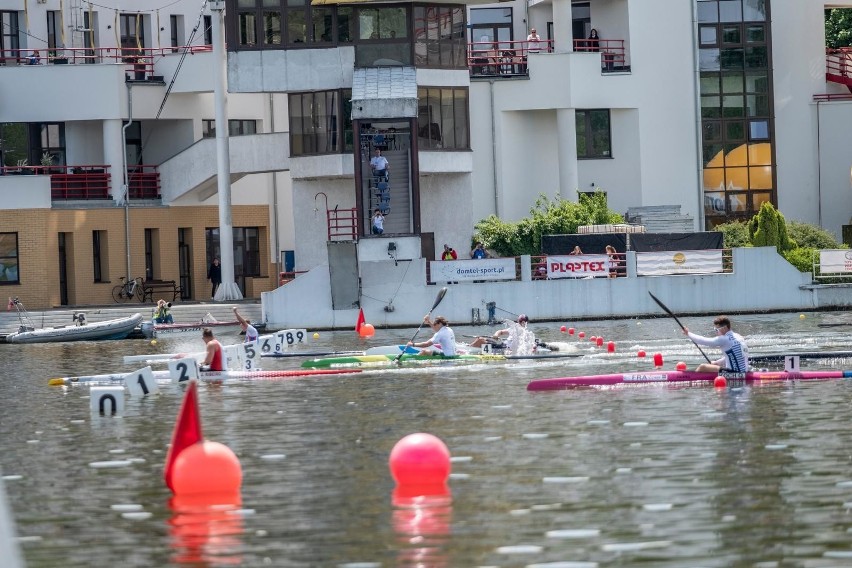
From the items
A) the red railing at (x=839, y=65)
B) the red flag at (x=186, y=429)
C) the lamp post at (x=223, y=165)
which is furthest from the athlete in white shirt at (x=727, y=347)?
the red railing at (x=839, y=65)

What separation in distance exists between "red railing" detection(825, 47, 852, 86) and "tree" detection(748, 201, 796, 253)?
1260 cm

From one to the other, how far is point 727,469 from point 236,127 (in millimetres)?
48098

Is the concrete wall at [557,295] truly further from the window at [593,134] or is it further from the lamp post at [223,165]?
the window at [593,134]

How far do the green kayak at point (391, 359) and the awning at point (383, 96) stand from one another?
Result: 57.2 ft

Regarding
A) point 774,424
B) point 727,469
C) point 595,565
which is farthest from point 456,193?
point 595,565

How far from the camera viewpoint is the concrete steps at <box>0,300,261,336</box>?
179 feet

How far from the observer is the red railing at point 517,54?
201 ft

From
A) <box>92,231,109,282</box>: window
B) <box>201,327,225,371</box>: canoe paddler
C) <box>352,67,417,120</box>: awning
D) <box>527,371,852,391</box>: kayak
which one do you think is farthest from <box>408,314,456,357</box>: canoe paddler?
<box>92,231,109,282</box>: window

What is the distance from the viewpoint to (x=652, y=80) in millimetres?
62562

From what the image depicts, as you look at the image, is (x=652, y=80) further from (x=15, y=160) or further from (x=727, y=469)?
(x=727, y=469)

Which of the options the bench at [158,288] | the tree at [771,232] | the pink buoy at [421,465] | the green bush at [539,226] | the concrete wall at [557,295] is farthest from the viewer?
the bench at [158,288]

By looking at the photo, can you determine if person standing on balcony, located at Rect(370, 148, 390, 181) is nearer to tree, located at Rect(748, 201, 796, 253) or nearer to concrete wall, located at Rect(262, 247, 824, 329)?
concrete wall, located at Rect(262, 247, 824, 329)

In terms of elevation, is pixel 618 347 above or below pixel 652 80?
below

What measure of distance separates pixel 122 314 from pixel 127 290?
6.44 metres
